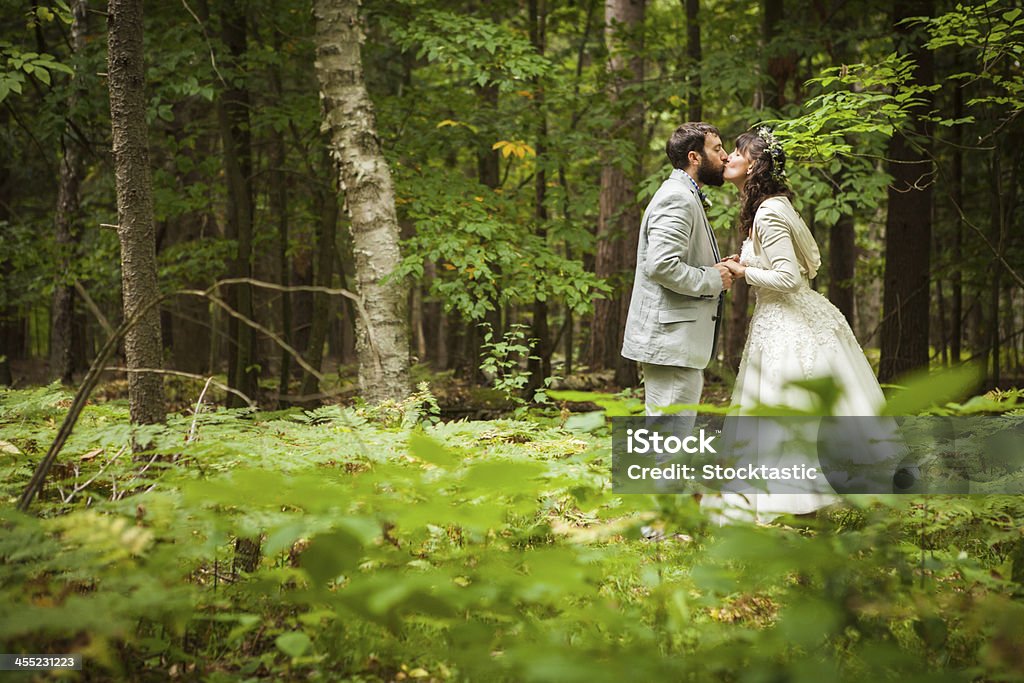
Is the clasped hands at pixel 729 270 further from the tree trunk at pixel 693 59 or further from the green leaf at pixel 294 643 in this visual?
the tree trunk at pixel 693 59

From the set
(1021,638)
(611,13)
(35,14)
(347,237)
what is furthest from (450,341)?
(1021,638)

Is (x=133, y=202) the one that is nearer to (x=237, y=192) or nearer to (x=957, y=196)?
(x=237, y=192)

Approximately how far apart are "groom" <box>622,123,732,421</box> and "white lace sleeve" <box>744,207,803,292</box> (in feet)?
0.79

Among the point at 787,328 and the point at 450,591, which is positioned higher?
the point at 787,328

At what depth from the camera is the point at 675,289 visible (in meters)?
4.17

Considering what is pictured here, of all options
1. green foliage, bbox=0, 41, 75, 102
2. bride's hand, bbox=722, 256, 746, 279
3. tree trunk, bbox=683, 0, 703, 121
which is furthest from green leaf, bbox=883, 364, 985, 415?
tree trunk, bbox=683, 0, 703, 121

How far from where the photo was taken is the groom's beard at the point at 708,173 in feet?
14.6

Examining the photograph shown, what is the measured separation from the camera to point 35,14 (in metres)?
4.61

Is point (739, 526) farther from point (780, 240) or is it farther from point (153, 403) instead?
point (153, 403)

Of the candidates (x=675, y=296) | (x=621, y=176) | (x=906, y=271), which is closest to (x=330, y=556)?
(x=675, y=296)

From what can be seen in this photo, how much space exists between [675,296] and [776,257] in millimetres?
633


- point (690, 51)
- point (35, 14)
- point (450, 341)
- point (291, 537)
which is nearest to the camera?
point (291, 537)

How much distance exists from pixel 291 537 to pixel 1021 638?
6.39 feet

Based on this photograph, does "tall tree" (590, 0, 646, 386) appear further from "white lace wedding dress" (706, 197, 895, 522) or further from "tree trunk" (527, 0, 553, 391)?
"white lace wedding dress" (706, 197, 895, 522)
